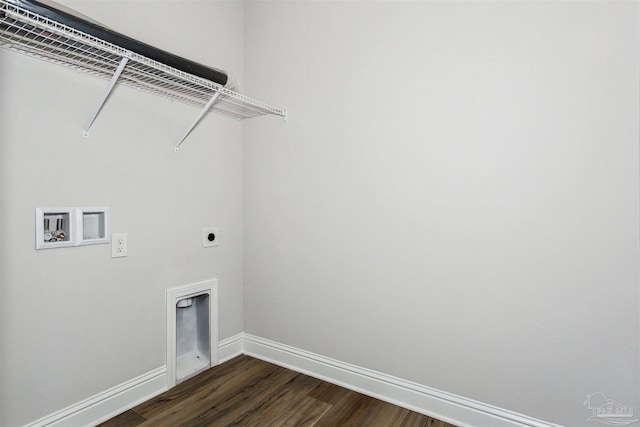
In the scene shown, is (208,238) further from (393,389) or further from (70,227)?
(393,389)

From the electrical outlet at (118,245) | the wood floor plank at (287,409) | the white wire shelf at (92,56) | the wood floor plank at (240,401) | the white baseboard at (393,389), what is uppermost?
the white wire shelf at (92,56)

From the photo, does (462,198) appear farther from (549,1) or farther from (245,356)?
(245,356)

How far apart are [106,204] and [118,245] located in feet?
0.71

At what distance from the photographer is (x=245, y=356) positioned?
230 centimetres

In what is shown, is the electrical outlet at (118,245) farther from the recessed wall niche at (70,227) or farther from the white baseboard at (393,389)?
the white baseboard at (393,389)

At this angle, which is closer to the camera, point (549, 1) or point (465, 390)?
point (549, 1)

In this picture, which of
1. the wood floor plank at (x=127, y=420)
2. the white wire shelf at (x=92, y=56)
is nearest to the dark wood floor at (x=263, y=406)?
the wood floor plank at (x=127, y=420)

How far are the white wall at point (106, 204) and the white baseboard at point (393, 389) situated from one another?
422mm

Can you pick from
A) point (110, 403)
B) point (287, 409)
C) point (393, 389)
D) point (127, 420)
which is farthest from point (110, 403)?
point (393, 389)

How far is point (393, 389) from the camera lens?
1764 mm

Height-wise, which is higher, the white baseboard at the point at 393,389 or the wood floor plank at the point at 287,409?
the white baseboard at the point at 393,389

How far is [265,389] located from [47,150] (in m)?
1.65

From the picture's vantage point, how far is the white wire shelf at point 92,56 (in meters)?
1.10

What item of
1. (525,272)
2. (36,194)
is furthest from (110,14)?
(525,272)
